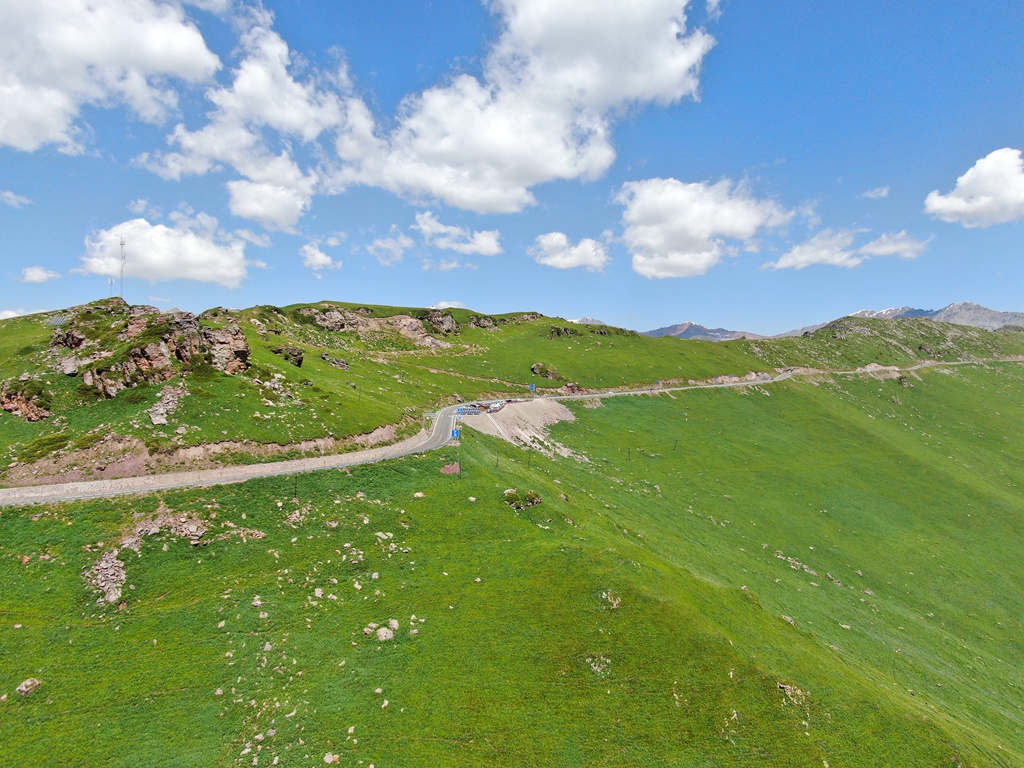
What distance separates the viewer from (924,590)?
5497 cm

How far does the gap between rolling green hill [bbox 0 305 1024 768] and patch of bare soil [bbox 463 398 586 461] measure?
30.1 ft

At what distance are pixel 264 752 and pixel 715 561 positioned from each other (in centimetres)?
4475

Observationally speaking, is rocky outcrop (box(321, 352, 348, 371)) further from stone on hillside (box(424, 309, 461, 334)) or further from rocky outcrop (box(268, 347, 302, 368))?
stone on hillside (box(424, 309, 461, 334))

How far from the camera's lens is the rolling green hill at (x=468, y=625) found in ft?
71.5

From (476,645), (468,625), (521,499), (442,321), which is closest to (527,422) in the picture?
(521,499)

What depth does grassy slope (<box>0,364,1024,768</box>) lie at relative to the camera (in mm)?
21641

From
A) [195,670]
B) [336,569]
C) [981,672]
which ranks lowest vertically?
[981,672]

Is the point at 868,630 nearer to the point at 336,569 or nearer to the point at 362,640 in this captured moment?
the point at 362,640

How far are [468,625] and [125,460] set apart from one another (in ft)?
115

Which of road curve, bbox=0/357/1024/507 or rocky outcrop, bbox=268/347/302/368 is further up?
rocky outcrop, bbox=268/347/302/368

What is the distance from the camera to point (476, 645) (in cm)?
2688

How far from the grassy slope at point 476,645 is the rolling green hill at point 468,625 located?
0.15 metres

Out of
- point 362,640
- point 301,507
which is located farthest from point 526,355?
point 362,640

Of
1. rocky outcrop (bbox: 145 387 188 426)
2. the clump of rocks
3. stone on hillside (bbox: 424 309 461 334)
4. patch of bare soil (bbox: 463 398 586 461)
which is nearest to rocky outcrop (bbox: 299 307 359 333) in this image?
stone on hillside (bbox: 424 309 461 334)
